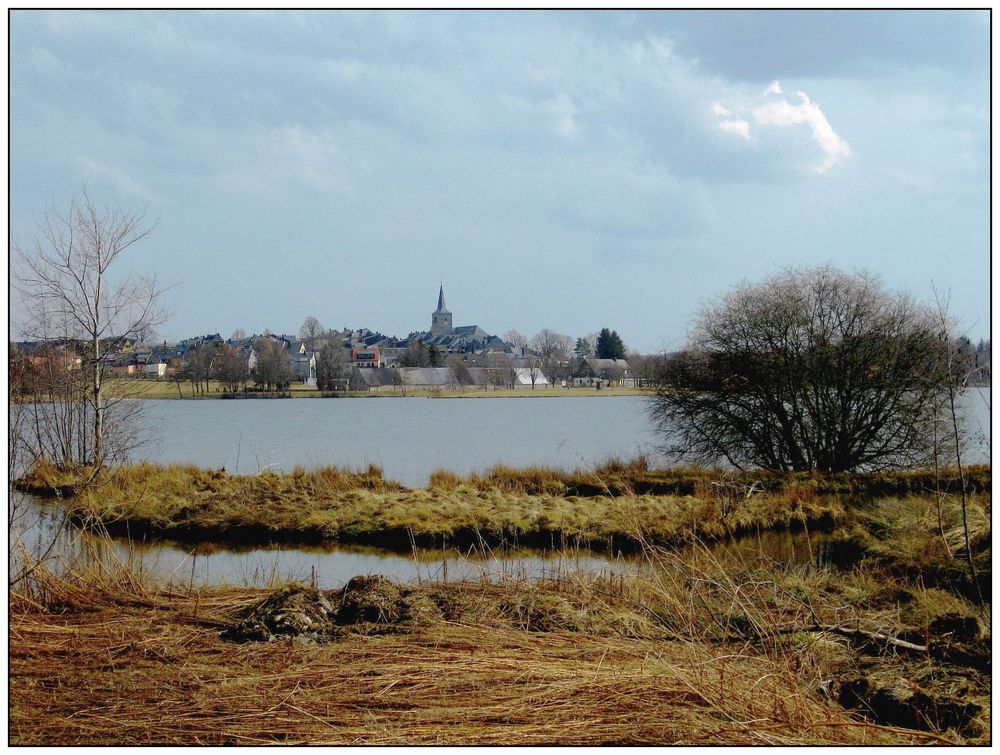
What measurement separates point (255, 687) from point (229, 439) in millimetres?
24746

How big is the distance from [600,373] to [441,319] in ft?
174

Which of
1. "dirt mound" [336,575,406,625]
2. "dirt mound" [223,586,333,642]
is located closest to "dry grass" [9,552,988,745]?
"dirt mound" [223,586,333,642]

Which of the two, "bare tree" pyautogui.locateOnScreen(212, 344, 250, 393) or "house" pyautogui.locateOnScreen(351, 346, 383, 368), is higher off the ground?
"house" pyautogui.locateOnScreen(351, 346, 383, 368)

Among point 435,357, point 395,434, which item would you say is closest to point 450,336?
point 435,357

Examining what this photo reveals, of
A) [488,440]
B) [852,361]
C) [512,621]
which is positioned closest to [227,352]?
[488,440]

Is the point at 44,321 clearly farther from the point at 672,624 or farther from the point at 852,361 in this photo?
the point at 852,361

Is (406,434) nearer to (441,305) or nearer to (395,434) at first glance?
(395,434)

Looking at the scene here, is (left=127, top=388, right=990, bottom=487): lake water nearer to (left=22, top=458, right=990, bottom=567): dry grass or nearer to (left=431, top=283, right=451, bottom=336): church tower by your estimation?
(left=22, top=458, right=990, bottom=567): dry grass

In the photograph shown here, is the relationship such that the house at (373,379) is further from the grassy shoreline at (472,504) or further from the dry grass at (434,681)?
the dry grass at (434,681)

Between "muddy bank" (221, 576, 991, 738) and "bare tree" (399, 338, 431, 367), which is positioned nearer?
"muddy bank" (221, 576, 991, 738)

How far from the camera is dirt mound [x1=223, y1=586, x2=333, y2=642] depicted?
512cm

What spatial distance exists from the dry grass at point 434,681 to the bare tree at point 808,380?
11.7m

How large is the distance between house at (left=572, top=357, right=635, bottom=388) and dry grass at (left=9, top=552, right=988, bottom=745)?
53509 mm

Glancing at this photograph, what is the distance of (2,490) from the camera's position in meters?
3.95
